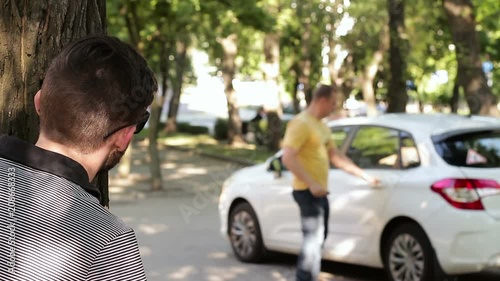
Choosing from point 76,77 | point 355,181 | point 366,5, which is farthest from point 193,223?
point 366,5

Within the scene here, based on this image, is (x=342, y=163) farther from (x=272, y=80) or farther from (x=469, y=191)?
(x=272, y=80)

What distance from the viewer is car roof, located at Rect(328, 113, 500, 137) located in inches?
334

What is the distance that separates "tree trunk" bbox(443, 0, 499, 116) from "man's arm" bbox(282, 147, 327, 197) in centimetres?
828

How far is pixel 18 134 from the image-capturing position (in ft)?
10.8

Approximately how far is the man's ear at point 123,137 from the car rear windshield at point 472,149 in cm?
630

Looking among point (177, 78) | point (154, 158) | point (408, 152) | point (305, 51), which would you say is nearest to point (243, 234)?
point (408, 152)

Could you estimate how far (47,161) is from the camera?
6.57 ft

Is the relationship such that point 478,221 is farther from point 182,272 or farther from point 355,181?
point 182,272

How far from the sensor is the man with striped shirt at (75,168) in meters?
1.87

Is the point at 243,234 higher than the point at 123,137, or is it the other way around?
the point at 123,137

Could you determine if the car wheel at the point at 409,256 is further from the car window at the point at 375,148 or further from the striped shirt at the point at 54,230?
the striped shirt at the point at 54,230

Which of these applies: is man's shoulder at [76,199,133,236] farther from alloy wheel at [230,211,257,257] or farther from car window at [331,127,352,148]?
alloy wheel at [230,211,257,257]

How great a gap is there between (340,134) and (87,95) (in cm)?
779

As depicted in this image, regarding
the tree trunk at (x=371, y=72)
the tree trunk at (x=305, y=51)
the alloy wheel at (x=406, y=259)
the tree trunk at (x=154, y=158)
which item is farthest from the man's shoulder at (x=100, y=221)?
the tree trunk at (x=371, y=72)
